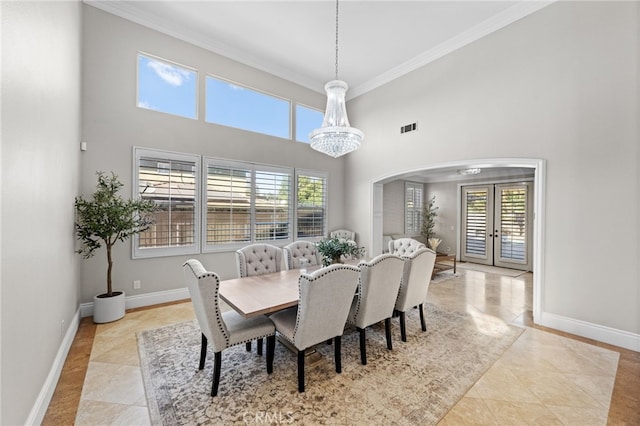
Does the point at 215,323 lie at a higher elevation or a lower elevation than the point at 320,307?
lower

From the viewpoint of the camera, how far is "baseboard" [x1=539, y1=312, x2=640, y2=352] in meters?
2.92

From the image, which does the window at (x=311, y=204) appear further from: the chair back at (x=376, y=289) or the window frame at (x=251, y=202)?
the chair back at (x=376, y=289)

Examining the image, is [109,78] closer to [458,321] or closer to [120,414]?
[120,414]

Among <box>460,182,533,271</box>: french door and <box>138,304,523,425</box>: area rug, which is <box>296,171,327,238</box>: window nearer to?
<box>138,304,523,425</box>: area rug

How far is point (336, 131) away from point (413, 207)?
6.00 meters

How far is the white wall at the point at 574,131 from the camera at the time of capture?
2980 millimetres

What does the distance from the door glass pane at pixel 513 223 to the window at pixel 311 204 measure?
495 centimetres

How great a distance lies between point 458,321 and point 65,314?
4599mm

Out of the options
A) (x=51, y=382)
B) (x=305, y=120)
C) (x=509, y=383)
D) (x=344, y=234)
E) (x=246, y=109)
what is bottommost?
(x=509, y=383)

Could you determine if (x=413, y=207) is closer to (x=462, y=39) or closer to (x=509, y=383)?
(x=462, y=39)

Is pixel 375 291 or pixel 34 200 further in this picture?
Result: pixel 375 291

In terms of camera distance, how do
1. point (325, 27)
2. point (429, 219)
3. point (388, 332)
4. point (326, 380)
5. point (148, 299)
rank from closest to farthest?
point (326, 380) < point (388, 332) < point (148, 299) < point (325, 27) < point (429, 219)

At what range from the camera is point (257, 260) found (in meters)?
3.36

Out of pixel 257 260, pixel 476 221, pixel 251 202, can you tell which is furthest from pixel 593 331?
pixel 251 202
